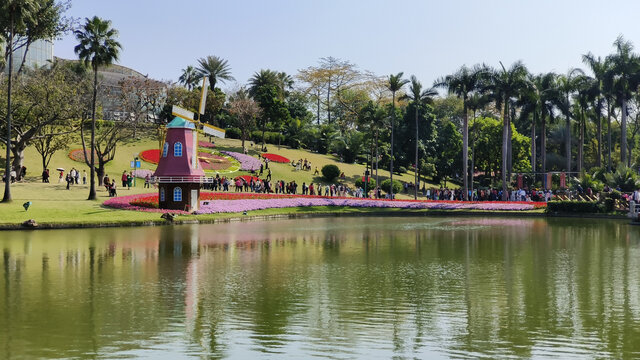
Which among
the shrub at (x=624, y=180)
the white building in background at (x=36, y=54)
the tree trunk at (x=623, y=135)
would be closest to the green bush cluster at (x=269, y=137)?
the white building in background at (x=36, y=54)

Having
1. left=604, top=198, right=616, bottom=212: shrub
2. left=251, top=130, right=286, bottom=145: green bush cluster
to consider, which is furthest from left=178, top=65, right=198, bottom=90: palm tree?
left=604, top=198, right=616, bottom=212: shrub

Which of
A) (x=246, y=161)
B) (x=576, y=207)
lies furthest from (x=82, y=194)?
(x=576, y=207)

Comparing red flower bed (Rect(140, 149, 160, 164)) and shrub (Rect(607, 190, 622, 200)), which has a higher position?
red flower bed (Rect(140, 149, 160, 164))

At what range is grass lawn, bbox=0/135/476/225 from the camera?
42.3 m

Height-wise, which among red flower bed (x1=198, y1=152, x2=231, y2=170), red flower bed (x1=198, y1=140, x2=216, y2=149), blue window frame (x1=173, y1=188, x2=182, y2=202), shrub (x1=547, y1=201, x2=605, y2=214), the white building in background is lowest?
shrub (x1=547, y1=201, x2=605, y2=214)

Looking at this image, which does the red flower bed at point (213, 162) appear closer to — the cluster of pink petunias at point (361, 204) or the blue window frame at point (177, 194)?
the cluster of pink petunias at point (361, 204)

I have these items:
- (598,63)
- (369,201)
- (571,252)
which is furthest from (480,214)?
(598,63)

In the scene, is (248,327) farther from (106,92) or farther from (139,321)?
(106,92)

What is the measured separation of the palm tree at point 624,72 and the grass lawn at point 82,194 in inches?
1127

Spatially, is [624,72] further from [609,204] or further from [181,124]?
[181,124]

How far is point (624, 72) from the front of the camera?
75.7 meters

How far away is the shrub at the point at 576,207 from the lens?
2180 inches

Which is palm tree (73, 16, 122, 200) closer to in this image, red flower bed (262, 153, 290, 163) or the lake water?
the lake water

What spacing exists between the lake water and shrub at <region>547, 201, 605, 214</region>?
74.6 feet
